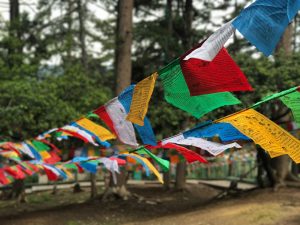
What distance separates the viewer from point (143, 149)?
6.86 m

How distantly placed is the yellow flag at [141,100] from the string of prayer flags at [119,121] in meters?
1.15

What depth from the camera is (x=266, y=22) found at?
404 cm

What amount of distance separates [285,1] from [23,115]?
34.4ft

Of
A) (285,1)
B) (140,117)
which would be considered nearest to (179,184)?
(140,117)

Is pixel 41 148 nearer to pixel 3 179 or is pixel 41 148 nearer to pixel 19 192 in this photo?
pixel 3 179

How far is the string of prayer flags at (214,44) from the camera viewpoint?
4.11 metres

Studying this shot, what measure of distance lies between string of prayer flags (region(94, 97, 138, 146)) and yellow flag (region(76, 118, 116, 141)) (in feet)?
4.96

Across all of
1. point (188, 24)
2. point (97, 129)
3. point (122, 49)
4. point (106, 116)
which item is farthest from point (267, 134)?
point (188, 24)

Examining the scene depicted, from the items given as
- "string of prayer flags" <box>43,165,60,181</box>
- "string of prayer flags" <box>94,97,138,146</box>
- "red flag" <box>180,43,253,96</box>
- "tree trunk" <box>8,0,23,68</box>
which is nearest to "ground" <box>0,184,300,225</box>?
"string of prayer flags" <box>43,165,60,181</box>

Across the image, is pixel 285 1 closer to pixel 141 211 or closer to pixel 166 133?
pixel 141 211

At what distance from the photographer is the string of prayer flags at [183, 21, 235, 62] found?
4.11 m

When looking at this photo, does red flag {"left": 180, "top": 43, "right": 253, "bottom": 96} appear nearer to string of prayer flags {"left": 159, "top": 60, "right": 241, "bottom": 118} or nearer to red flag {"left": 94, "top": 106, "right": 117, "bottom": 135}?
string of prayer flags {"left": 159, "top": 60, "right": 241, "bottom": 118}

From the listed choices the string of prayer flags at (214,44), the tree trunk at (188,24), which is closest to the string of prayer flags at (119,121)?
the string of prayer flags at (214,44)

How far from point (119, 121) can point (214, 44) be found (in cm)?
304
